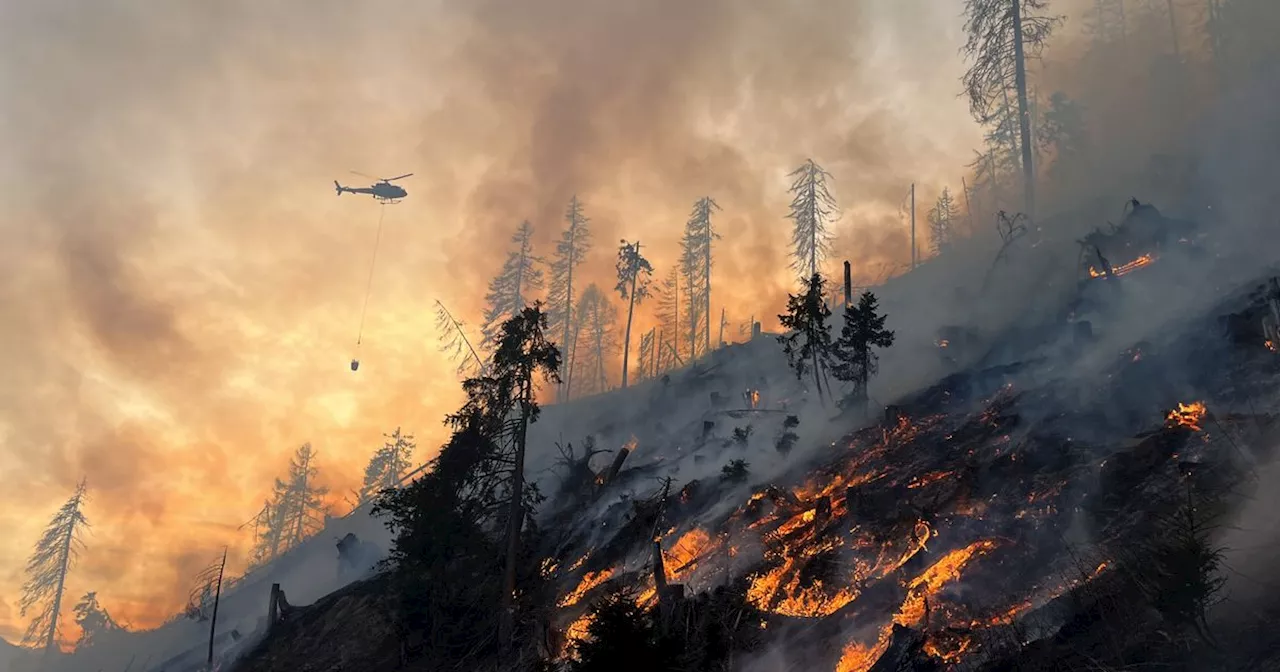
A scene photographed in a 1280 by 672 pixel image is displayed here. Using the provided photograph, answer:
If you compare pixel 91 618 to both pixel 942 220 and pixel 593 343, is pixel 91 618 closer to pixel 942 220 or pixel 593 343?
pixel 593 343

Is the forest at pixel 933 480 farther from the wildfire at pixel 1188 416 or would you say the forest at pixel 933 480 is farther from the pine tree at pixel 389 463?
the pine tree at pixel 389 463

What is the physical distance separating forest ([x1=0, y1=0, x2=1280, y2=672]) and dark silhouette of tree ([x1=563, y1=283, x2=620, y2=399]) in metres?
33.5

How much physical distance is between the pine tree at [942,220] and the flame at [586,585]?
217 feet

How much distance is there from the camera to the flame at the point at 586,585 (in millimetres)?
25719

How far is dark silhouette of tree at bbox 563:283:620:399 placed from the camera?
86.8 m

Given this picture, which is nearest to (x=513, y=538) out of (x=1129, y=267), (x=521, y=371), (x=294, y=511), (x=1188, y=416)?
(x=521, y=371)

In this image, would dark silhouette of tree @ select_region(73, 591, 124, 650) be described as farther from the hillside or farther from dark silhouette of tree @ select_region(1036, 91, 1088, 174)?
dark silhouette of tree @ select_region(1036, 91, 1088, 174)

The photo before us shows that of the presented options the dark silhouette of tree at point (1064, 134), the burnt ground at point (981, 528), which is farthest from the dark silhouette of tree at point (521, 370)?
the dark silhouette of tree at point (1064, 134)

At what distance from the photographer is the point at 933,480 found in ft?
72.5

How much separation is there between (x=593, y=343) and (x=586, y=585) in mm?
62696

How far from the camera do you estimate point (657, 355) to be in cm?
9244

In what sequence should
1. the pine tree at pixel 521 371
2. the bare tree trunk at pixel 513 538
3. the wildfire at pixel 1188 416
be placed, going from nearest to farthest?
the wildfire at pixel 1188 416 → the bare tree trunk at pixel 513 538 → the pine tree at pixel 521 371

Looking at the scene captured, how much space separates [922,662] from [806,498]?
1084 cm

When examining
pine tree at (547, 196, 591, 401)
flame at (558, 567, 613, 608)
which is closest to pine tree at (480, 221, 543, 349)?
pine tree at (547, 196, 591, 401)
